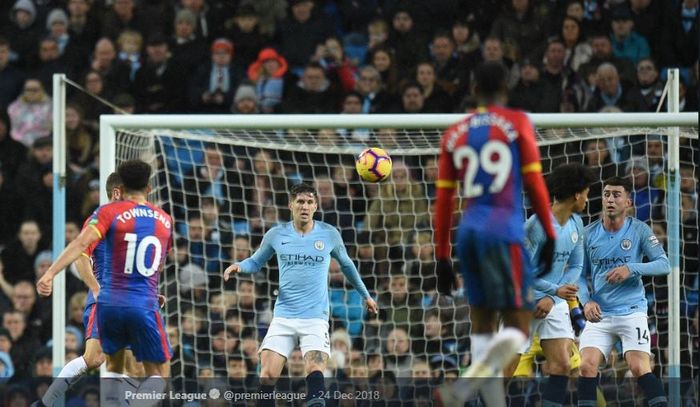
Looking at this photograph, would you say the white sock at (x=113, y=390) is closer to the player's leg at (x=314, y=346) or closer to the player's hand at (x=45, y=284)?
the player's hand at (x=45, y=284)

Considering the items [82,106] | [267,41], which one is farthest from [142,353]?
[267,41]

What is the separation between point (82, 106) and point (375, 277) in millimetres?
3774

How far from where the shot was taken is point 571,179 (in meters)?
9.09

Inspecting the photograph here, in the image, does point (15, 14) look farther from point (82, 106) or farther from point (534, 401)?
point (534, 401)

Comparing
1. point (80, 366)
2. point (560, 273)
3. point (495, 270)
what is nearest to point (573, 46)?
point (560, 273)

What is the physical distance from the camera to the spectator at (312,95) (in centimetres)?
1416

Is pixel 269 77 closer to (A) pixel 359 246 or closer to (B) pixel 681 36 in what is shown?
(A) pixel 359 246

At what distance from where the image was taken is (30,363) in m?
12.8

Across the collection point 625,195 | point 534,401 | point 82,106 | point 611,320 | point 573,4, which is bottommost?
point 534,401

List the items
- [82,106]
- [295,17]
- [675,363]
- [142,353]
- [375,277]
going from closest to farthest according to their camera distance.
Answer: [142,353] → [675,363] → [375,277] → [82,106] → [295,17]

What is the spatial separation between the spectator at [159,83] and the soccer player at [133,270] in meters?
5.87

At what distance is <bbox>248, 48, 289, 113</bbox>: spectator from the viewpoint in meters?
14.3

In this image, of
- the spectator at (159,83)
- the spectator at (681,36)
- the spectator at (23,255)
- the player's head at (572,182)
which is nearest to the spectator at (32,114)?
the spectator at (159,83)

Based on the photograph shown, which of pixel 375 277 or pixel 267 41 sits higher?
pixel 267 41
